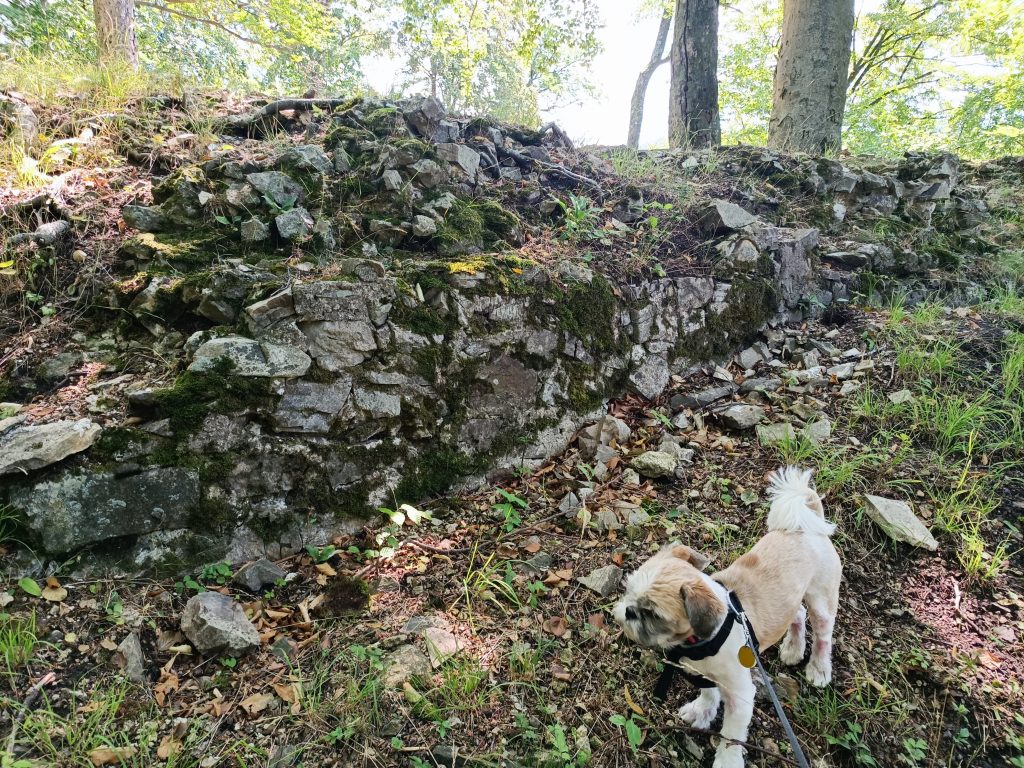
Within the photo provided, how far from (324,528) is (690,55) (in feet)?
28.1

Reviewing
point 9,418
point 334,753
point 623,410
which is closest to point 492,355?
point 623,410

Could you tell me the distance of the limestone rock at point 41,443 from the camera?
239 cm

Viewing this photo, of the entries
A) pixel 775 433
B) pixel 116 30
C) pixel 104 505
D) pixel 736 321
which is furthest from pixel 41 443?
pixel 116 30

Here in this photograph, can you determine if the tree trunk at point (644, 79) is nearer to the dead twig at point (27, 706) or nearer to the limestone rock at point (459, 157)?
the limestone rock at point (459, 157)

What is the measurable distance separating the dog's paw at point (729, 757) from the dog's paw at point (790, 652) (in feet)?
1.96

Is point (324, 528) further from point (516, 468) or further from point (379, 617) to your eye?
point (516, 468)

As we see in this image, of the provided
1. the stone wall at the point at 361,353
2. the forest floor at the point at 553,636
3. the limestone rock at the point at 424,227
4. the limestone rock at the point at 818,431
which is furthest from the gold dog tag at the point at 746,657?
the limestone rock at the point at 424,227

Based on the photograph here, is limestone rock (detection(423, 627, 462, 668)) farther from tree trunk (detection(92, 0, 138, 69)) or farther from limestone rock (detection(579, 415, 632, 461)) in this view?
tree trunk (detection(92, 0, 138, 69))

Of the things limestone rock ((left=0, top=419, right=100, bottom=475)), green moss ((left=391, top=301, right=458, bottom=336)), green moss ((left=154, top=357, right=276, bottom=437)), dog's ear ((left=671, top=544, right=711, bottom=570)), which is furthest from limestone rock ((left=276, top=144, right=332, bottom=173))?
dog's ear ((left=671, top=544, right=711, bottom=570))

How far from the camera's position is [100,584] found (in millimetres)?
2410

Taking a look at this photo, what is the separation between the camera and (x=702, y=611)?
1.85 metres

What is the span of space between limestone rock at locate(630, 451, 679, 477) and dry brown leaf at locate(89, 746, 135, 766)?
2990mm

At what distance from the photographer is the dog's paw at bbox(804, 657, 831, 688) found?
2.33 m

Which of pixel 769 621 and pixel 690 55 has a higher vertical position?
pixel 690 55
